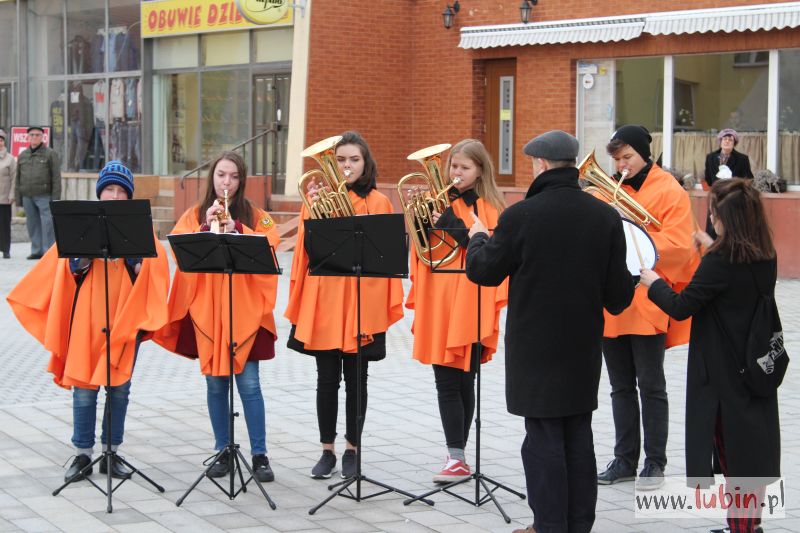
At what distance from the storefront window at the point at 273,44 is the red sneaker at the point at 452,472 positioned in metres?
15.5

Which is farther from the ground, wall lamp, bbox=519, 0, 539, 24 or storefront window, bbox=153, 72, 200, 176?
wall lamp, bbox=519, 0, 539, 24

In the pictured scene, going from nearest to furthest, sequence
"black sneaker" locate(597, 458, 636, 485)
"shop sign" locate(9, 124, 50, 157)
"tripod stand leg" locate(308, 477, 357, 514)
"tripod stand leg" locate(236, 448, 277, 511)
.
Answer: "tripod stand leg" locate(308, 477, 357, 514) < "tripod stand leg" locate(236, 448, 277, 511) < "black sneaker" locate(597, 458, 636, 485) < "shop sign" locate(9, 124, 50, 157)

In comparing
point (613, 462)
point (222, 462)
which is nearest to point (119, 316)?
point (222, 462)

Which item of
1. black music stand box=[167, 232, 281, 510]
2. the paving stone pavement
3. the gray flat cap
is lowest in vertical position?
the paving stone pavement

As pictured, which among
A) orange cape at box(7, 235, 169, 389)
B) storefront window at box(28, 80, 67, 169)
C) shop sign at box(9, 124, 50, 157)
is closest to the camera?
orange cape at box(7, 235, 169, 389)

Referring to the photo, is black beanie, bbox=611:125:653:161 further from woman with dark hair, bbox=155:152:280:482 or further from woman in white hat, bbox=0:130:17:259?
woman in white hat, bbox=0:130:17:259

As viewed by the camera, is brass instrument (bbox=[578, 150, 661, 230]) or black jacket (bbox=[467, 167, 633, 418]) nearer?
black jacket (bbox=[467, 167, 633, 418])

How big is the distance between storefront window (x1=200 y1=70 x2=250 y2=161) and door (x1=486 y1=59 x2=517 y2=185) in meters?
4.65

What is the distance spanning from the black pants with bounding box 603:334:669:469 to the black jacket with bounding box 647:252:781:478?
3.51ft

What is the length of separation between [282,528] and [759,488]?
2290 millimetres

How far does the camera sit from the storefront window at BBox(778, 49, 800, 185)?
17.5m

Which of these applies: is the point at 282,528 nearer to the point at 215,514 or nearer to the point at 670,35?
the point at 215,514

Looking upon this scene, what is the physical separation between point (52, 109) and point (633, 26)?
→ 14.5 metres

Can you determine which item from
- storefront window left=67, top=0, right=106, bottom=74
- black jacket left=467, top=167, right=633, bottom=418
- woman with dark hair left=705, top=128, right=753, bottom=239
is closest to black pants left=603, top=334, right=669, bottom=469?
black jacket left=467, top=167, right=633, bottom=418
